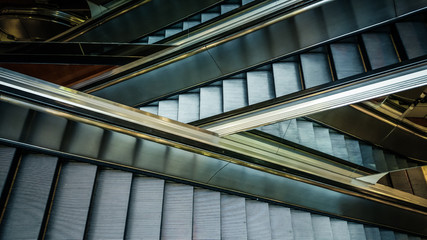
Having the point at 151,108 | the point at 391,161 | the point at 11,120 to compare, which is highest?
the point at 151,108

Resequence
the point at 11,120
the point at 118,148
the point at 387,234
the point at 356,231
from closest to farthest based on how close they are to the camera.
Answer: the point at 11,120 → the point at 118,148 → the point at 356,231 → the point at 387,234

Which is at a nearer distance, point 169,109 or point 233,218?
point 233,218

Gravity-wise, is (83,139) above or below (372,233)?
above

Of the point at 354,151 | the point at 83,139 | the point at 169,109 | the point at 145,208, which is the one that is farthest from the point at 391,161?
the point at 83,139

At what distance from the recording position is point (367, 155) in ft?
9.11

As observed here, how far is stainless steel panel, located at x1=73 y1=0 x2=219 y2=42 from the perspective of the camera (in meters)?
3.94

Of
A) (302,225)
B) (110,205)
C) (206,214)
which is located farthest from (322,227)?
(110,205)

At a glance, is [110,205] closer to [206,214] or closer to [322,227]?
[206,214]

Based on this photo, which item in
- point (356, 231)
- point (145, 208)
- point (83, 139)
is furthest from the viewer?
point (356, 231)

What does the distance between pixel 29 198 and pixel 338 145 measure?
2830 mm

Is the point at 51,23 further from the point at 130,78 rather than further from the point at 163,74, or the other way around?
the point at 163,74

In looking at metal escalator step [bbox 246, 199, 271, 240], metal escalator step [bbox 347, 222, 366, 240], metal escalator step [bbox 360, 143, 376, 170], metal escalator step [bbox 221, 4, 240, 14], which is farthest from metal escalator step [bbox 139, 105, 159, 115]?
metal escalator step [bbox 347, 222, 366, 240]

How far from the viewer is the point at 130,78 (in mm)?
3168

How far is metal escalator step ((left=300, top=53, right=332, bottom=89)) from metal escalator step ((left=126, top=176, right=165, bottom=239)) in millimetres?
1583
